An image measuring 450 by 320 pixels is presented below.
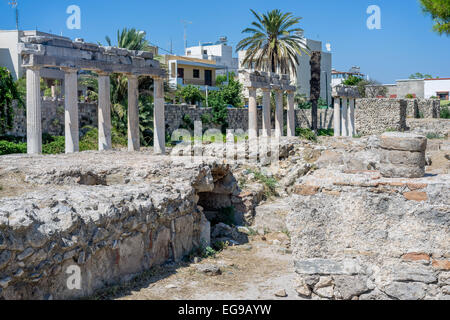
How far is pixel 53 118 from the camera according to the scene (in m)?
26.0

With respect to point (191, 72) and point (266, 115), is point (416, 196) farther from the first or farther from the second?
point (191, 72)

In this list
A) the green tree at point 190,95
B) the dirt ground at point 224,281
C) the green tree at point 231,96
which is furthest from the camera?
the green tree at point 190,95

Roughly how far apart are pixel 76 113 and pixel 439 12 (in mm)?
15085

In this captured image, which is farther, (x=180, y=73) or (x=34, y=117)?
(x=180, y=73)

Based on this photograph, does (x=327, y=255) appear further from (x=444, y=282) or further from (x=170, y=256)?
(x=170, y=256)

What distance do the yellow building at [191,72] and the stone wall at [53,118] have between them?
2194 centimetres

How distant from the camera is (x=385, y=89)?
176 feet

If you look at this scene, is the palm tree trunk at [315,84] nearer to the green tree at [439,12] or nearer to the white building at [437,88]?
the green tree at [439,12]

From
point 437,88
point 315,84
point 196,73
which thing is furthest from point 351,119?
point 437,88

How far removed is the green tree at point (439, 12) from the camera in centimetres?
2119

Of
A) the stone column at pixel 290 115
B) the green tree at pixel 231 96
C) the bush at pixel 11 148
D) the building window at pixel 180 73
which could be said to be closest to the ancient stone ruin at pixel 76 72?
the bush at pixel 11 148

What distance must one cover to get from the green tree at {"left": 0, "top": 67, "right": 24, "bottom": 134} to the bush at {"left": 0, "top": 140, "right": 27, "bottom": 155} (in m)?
2.24

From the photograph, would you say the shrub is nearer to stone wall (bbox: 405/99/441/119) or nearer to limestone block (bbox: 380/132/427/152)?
limestone block (bbox: 380/132/427/152)
